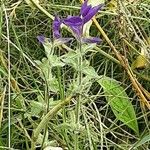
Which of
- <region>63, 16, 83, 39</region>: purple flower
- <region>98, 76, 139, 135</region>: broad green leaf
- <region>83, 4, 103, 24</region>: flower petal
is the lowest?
<region>98, 76, 139, 135</region>: broad green leaf

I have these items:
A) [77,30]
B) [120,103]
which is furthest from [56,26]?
[120,103]

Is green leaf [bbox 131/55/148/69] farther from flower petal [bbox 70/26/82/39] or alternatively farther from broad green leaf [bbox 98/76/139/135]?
flower petal [bbox 70/26/82/39]

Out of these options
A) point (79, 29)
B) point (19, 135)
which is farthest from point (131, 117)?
point (79, 29)

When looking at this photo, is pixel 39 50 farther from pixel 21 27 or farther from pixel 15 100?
pixel 15 100

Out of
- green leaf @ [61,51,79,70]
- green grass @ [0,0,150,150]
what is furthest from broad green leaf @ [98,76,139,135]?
green leaf @ [61,51,79,70]

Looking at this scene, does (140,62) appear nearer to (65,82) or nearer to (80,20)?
(65,82)

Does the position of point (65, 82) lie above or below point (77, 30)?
below
